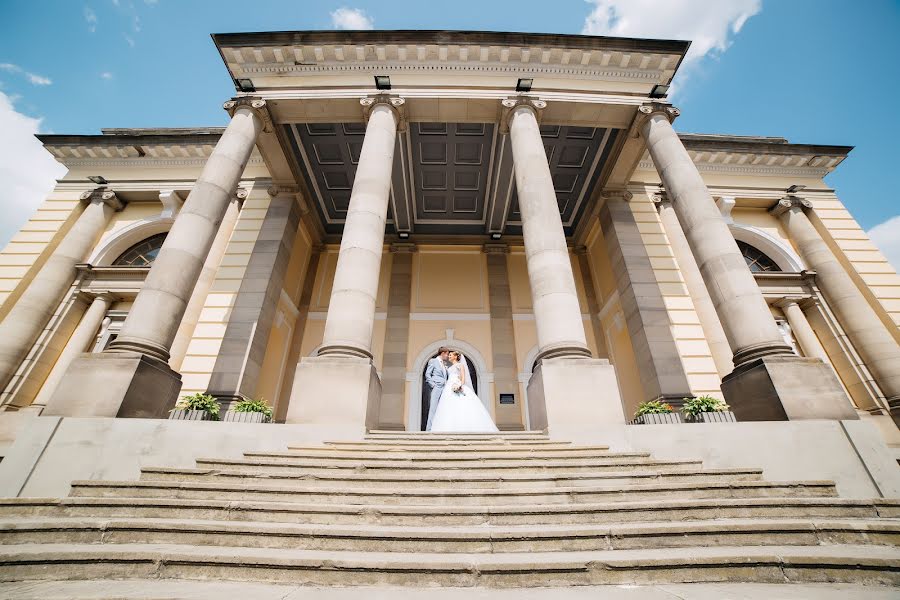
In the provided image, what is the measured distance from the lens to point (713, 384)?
33.7ft

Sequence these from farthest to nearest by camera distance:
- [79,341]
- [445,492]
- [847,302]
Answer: [847,302], [79,341], [445,492]

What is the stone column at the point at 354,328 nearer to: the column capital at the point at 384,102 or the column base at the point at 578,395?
the column capital at the point at 384,102

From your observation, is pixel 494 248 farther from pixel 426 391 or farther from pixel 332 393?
pixel 332 393

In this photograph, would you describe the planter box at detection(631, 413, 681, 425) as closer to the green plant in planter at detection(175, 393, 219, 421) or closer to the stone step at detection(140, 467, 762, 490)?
the stone step at detection(140, 467, 762, 490)

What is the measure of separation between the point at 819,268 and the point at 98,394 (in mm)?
20659

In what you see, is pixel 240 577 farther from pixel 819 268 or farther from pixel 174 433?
pixel 819 268

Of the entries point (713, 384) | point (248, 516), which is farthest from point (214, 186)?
point (713, 384)

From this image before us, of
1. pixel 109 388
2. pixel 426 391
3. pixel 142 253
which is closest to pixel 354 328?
pixel 109 388

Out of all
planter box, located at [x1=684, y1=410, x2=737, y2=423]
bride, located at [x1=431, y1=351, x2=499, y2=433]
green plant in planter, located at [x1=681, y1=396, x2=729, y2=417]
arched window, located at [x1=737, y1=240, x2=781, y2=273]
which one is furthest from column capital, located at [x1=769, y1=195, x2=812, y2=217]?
bride, located at [x1=431, y1=351, x2=499, y2=433]

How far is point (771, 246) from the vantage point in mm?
14312

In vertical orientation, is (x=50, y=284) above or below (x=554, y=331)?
above

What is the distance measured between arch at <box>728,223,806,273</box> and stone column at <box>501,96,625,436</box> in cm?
1027

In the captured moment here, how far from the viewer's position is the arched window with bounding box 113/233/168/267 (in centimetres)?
1424

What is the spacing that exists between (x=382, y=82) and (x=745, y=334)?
11.2 meters
